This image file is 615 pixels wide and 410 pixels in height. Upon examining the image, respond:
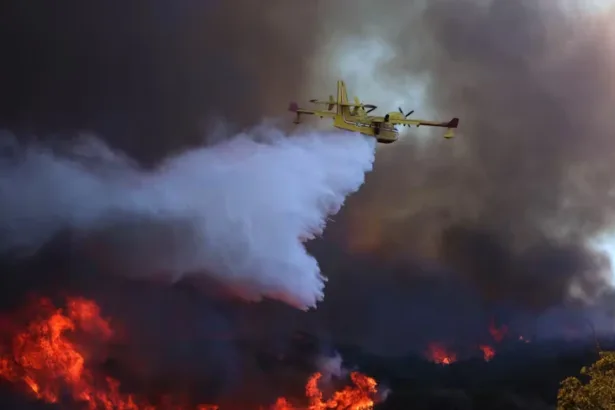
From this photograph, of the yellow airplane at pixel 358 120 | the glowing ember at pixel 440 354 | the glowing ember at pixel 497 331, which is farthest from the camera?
the glowing ember at pixel 497 331

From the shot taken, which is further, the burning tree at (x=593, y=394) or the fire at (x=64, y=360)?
the fire at (x=64, y=360)

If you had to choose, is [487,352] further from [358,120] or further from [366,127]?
[358,120]

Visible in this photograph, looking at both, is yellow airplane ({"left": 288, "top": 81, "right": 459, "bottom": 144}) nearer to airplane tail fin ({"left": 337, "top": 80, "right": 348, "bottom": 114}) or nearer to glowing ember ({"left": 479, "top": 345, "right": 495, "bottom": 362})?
airplane tail fin ({"left": 337, "top": 80, "right": 348, "bottom": 114})

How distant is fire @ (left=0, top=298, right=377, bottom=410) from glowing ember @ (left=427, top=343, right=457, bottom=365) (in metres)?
12.3

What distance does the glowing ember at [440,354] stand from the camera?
3111 centimetres

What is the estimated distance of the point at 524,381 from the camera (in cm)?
3209

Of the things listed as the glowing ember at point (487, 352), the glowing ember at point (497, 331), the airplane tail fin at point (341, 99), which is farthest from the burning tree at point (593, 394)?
A: the glowing ember at point (497, 331)

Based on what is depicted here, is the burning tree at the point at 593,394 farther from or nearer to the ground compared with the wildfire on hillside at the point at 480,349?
nearer to the ground

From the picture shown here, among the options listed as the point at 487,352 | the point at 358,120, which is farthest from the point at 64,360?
the point at 487,352

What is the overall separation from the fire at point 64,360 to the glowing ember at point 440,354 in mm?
12295

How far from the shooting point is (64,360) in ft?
81.2

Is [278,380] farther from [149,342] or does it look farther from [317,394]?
[149,342]

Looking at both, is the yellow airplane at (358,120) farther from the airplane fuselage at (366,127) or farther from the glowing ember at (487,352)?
the glowing ember at (487,352)

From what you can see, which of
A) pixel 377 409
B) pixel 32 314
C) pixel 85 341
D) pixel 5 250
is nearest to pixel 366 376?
pixel 377 409
